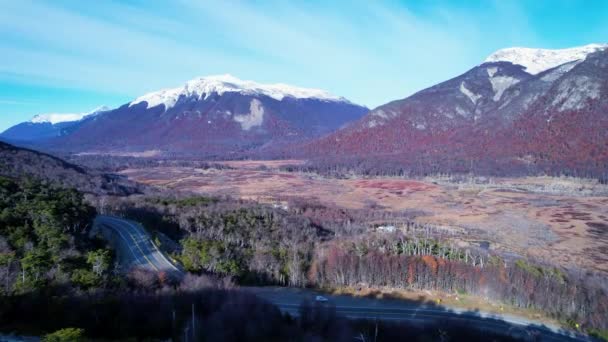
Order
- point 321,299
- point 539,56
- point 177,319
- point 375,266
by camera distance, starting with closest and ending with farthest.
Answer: point 177,319, point 321,299, point 375,266, point 539,56

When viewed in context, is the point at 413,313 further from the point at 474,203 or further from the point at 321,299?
the point at 474,203

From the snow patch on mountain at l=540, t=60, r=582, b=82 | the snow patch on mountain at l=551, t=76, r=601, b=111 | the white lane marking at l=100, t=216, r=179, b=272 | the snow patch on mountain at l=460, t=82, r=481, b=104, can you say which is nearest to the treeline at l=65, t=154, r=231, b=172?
the snow patch on mountain at l=460, t=82, r=481, b=104

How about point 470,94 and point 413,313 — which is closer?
point 413,313

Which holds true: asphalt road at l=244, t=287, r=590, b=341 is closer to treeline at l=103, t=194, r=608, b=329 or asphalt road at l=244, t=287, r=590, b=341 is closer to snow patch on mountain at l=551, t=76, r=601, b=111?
treeline at l=103, t=194, r=608, b=329

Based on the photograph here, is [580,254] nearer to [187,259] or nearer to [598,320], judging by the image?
[598,320]

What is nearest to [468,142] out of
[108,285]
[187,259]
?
[187,259]

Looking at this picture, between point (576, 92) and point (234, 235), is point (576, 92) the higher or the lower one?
the higher one

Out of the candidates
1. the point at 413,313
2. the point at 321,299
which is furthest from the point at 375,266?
the point at 321,299
